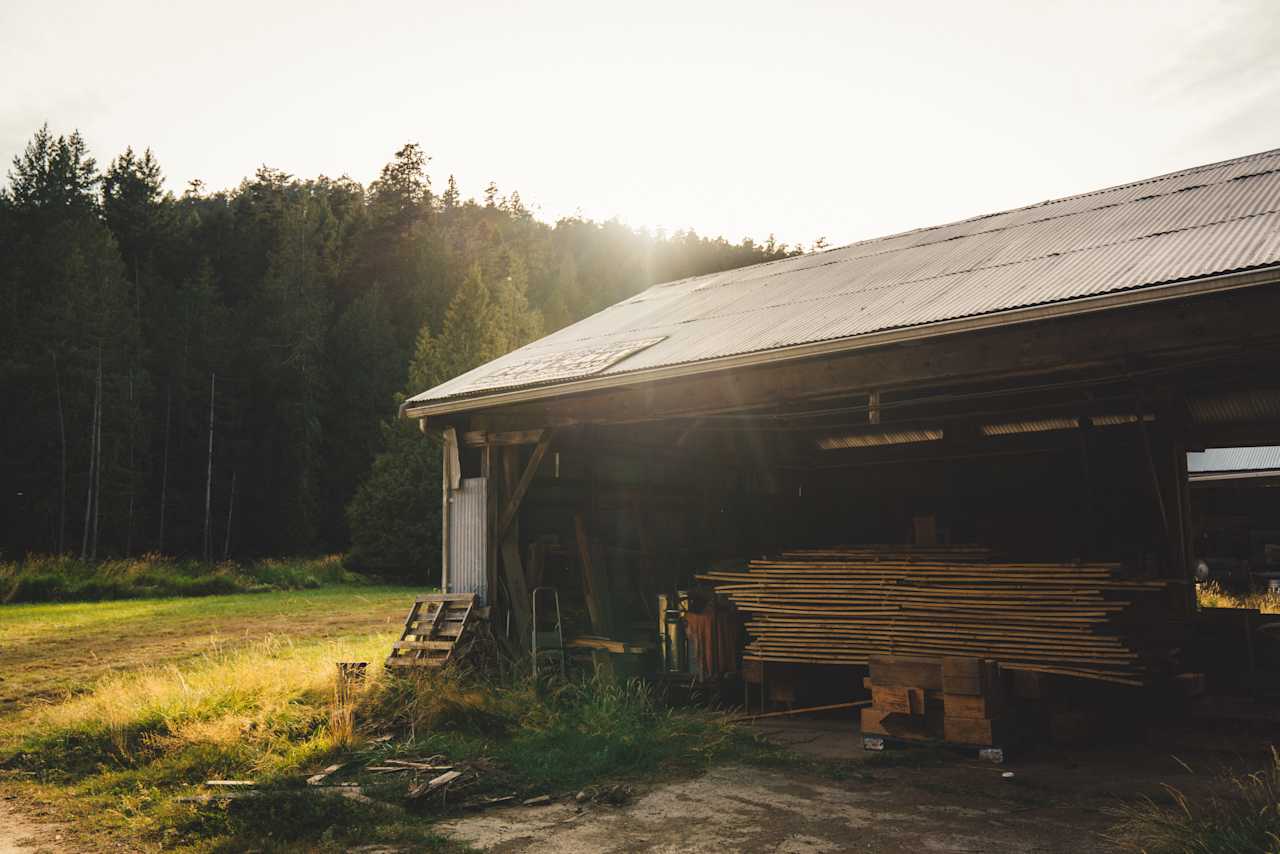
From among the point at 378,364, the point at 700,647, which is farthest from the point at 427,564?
the point at 700,647

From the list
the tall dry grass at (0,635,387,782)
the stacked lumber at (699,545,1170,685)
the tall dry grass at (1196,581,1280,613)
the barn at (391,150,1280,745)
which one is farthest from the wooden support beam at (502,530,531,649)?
the tall dry grass at (1196,581,1280,613)

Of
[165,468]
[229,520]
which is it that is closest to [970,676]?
[229,520]

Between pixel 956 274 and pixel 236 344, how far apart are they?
43760 millimetres

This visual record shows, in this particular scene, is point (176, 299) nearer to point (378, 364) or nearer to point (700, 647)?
point (378, 364)

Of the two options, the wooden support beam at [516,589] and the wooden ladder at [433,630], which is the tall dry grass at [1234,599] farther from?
the wooden ladder at [433,630]

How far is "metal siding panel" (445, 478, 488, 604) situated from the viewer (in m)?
11.2

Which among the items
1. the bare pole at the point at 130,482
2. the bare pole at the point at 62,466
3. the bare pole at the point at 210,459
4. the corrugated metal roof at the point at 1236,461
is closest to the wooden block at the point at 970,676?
the corrugated metal roof at the point at 1236,461

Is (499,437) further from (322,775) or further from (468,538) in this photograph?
(322,775)

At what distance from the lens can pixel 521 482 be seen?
1097 centimetres

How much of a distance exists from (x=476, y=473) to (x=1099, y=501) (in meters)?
7.31

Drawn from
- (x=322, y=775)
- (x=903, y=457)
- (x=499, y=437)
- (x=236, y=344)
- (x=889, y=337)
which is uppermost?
(x=236, y=344)

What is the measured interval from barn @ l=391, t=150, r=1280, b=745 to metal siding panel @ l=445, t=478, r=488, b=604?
0.11 ft

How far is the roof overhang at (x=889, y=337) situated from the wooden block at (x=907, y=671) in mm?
2466

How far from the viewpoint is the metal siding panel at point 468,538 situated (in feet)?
36.8
